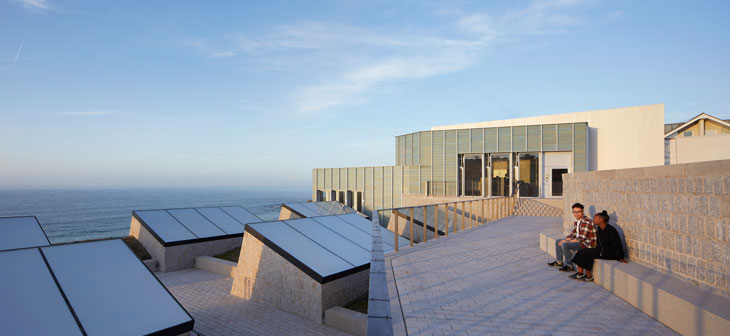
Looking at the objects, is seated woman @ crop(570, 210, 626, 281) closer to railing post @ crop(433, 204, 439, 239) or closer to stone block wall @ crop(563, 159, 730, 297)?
stone block wall @ crop(563, 159, 730, 297)

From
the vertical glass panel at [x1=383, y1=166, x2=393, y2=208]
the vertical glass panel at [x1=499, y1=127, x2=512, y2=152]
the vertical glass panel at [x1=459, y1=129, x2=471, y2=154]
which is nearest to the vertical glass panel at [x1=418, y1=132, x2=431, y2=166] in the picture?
the vertical glass panel at [x1=459, y1=129, x2=471, y2=154]

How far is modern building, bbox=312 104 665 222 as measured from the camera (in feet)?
78.0

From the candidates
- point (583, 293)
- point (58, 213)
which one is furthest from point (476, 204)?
point (58, 213)

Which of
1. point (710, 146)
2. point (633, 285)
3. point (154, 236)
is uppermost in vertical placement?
point (710, 146)

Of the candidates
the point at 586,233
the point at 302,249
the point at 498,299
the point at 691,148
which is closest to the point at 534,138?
the point at 691,148

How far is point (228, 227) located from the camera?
589 inches

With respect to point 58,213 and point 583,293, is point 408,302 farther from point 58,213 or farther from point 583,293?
point 58,213

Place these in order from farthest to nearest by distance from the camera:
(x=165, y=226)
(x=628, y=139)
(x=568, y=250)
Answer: (x=628, y=139) < (x=165, y=226) < (x=568, y=250)

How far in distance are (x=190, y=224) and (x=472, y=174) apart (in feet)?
63.8

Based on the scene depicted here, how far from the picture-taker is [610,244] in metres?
5.98

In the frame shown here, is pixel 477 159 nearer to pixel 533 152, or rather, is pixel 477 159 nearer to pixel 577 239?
pixel 533 152

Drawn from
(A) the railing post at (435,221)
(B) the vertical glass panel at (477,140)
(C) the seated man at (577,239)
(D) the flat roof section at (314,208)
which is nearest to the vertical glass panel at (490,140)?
(B) the vertical glass panel at (477,140)

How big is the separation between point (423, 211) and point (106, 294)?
7.33m

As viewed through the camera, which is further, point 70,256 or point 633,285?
point 70,256
